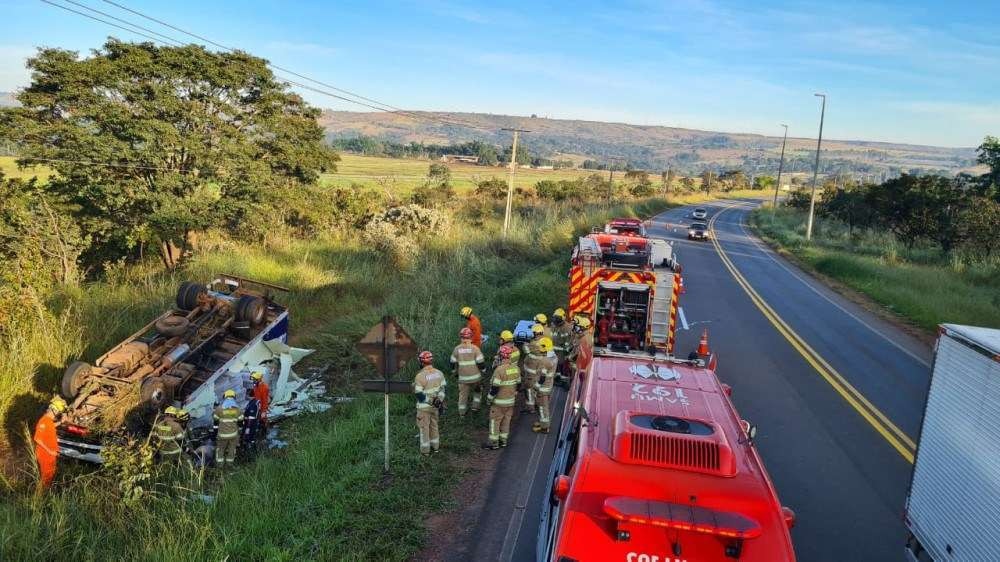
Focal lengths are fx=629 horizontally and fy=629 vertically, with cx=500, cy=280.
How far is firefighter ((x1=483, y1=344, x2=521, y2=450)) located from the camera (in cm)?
827

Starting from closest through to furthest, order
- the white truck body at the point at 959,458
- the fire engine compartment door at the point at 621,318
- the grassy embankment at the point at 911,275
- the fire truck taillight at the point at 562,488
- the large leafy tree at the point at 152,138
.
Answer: the fire truck taillight at the point at 562,488, the white truck body at the point at 959,458, the fire engine compartment door at the point at 621,318, the grassy embankment at the point at 911,275, the large leafy tree at the point at 152,138

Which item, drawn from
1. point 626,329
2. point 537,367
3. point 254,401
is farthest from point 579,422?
point 626,329

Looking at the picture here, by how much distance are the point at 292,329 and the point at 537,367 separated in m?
9.16

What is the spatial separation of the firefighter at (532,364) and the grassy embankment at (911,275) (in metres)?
12.1

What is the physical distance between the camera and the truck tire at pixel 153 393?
30.8 feet

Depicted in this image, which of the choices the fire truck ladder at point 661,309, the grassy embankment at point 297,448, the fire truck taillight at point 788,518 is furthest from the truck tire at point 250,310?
the fire truck taillight at point 788,518

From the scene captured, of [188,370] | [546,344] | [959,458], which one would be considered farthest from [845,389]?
[188,370]

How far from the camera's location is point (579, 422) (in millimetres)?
4992

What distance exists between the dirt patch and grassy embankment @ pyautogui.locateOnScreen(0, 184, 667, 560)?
13 centimetres

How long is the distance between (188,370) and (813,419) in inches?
393

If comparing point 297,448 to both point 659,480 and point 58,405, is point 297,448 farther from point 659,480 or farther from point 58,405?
point 659,480

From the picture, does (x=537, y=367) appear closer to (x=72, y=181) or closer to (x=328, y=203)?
(x=72, y=181)

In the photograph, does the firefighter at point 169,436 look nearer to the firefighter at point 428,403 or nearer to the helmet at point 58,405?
the helmet at point 58,405

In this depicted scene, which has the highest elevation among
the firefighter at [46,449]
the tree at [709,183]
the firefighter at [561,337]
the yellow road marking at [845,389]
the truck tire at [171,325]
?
the tree at [709,183]
